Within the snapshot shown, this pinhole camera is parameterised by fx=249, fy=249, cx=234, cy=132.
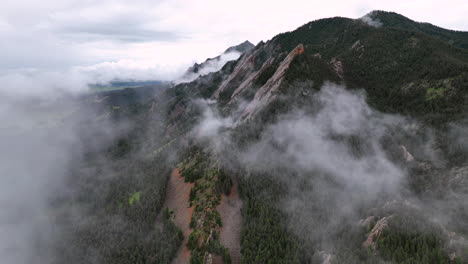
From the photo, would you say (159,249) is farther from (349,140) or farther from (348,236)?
(349,140)

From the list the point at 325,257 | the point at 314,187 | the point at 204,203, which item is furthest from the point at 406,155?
the point at 204,203

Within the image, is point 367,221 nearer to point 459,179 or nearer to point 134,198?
point 459,179

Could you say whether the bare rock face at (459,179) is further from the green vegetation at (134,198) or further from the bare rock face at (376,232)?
the green vegetation at (134,198)

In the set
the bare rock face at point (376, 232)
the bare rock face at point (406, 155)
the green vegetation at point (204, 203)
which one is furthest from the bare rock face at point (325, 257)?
the bare rock face at point (406, 155)

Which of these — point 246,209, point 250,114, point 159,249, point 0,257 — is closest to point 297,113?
point 250,114

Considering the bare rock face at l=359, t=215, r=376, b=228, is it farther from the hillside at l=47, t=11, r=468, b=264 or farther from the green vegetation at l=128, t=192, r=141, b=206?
the green vegetation at l=128, t=192, r=141, b=206
